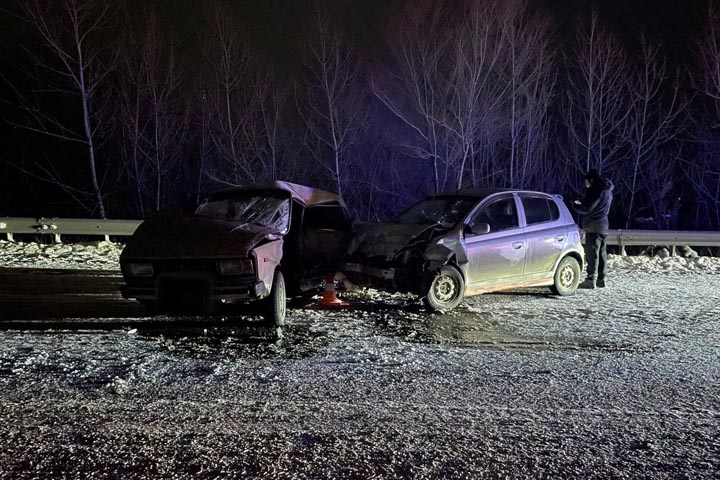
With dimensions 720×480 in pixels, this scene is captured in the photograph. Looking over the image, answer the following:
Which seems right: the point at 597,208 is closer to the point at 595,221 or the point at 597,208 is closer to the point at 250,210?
the point at 595,221

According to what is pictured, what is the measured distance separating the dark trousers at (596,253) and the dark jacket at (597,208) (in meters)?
0.11

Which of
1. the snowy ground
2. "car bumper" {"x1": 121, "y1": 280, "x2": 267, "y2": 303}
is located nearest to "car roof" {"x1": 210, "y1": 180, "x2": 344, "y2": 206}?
the snowy ground

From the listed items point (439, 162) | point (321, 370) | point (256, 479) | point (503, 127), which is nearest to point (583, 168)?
point (503, 127)

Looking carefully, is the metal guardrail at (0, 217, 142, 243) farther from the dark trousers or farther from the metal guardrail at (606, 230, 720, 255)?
the metal guardrail at (606, 230, 720, 255)

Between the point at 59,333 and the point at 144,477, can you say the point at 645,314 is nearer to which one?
the point at 144,477

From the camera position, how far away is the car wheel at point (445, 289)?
688 cm

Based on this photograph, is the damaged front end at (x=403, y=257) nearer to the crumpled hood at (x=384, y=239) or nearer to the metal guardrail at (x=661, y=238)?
the crumpled hood at (x=384, y=239)

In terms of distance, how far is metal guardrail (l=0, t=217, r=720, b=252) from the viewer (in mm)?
12828

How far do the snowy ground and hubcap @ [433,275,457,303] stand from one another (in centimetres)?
24

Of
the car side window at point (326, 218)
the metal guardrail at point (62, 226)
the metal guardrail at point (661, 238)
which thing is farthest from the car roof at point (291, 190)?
the metal guardrail at point (661, 238)

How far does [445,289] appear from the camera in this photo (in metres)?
7.01

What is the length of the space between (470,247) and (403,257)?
95 centimetres

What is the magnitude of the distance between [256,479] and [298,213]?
4.63 metres

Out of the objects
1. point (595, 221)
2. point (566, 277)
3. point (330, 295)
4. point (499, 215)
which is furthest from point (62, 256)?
point (595, 221)
